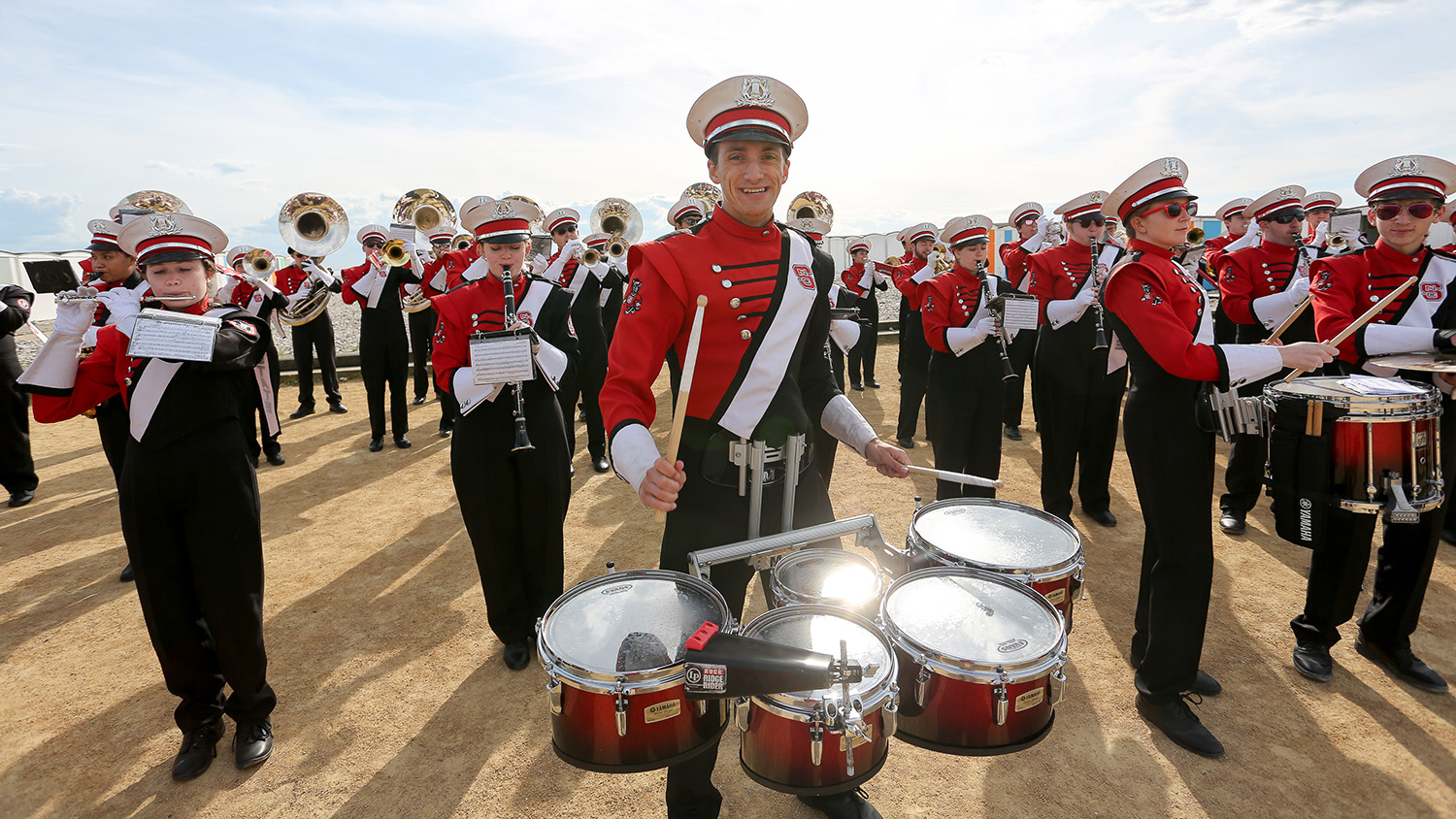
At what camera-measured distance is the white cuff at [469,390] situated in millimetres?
3725

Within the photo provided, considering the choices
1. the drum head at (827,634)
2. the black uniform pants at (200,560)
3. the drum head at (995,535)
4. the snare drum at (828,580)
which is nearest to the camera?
the drum head at (827,634)

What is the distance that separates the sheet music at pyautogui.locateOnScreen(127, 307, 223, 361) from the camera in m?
2.63

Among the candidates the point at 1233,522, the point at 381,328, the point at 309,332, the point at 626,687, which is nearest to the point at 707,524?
the point at 626,687

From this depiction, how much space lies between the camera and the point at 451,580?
5.15 meters

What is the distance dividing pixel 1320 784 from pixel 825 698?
2.70 metres

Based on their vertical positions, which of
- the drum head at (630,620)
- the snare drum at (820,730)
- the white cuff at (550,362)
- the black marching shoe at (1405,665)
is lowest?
the black marching shoe at (1405,665)

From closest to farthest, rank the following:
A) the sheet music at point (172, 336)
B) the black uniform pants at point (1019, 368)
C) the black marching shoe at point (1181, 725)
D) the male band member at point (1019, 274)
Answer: the sheet music at point (172, 336)
the black marching shoe at point (1181, 725)
the black uniform pants at point (1019, 368)
the male band member at point (1019, 274)

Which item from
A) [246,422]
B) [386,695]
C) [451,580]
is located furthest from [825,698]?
[451,580]

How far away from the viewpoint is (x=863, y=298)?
12.4 meters

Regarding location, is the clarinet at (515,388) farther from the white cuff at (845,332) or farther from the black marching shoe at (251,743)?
the white cuff at (845,332)

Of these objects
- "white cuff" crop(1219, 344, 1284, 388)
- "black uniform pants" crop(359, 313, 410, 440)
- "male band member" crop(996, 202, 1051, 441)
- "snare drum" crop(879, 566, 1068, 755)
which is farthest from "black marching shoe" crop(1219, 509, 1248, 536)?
"black uniform pants" crop(359, 313, 410, 440)

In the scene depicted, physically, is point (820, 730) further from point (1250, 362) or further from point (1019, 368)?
point (1019, 368)

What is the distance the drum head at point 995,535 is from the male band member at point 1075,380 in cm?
307

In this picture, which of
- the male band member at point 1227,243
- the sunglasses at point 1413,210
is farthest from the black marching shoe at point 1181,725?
the male band member at point 1227,243
